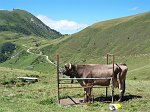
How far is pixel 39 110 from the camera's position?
64.8ft

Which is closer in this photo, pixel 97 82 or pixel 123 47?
pixel 97 82

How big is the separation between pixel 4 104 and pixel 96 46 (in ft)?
556

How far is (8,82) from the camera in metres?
37.0

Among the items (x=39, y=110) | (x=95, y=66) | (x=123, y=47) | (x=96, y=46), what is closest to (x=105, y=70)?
(x=95, y=66)

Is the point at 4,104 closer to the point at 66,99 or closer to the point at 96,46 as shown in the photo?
the point at 66,99

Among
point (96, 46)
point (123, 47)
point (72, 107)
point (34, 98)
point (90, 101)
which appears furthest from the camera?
point (96, 46)

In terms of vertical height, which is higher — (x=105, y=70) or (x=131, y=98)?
(x=105, y=70)

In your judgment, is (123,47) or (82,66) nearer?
(82,66)

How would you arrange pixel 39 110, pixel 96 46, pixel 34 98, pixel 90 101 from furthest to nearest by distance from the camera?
pixel 96 46 → pixel 34 98 → pixel 90 101 → pixel 39 110

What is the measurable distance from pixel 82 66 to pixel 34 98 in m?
4.74

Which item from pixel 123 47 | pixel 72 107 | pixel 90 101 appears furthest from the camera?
pixel 123 47

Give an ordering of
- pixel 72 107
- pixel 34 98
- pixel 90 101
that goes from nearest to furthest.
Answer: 1. pixel 72 107
2. pixel 90 101
3. pixel 34 98

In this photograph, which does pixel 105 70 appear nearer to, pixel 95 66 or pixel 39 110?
pixel 95 66

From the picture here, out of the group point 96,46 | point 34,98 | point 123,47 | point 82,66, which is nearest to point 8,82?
point 34,98
